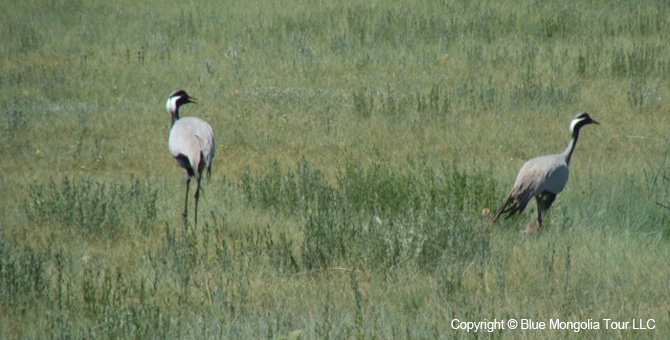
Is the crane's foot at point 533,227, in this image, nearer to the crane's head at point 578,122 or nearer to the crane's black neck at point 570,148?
the crane's black neck at point 570,148

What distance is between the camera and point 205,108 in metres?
12.4

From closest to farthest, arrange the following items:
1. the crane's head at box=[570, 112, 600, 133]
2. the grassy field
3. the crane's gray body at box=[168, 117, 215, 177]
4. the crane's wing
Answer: the grassy field < the crane's wing < the crane's head at box=[570, 112, 600, 133] < the crane's gray body at box=[168, 117, 215, 177]

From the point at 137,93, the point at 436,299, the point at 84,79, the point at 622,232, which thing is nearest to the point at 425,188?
the point at 622,232

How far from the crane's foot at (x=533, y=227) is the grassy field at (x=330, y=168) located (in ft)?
0.34

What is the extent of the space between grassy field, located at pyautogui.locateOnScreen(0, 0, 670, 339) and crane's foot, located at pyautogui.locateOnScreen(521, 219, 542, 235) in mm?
104

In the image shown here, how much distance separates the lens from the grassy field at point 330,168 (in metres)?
5.21

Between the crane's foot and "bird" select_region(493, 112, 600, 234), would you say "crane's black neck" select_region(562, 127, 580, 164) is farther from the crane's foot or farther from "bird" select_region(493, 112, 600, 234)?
the crane's foot

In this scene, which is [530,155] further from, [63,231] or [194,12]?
[194,12]

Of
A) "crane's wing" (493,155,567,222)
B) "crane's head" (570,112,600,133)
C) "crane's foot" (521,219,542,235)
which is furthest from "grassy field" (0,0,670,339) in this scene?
"crane's head" (570,112,600,133)

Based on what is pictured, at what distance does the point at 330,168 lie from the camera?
9508 mm

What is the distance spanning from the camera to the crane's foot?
22.3 ft

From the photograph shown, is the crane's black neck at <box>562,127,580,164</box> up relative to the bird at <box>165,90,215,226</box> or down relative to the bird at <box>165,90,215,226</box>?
up

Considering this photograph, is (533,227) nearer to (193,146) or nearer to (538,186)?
(538,186)

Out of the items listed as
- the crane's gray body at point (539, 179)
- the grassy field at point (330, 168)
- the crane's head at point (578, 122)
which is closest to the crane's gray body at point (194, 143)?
the grassy field at point (330, 168)
